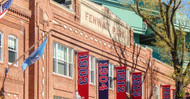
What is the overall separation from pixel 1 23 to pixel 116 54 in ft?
46.6

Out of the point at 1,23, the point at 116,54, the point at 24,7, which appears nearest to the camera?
the point at 1,23

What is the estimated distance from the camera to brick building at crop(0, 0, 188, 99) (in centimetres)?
2620

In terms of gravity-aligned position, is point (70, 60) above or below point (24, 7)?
below

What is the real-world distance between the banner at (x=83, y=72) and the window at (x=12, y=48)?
6.16m

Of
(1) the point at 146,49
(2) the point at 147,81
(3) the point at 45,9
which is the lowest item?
(2) the point at 147,81

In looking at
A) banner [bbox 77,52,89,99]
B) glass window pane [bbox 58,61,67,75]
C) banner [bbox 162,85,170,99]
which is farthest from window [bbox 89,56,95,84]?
banner [bbox 162,85,170,99]

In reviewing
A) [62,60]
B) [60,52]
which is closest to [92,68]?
[62,60]

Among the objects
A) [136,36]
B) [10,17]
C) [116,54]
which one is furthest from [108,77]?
[136,36]

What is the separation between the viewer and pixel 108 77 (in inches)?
1358

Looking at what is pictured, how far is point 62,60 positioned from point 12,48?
199 inches

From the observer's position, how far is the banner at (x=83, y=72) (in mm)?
31234

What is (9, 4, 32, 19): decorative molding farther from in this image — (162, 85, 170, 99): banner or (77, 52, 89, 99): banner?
(162, 85, 170, 99): banner

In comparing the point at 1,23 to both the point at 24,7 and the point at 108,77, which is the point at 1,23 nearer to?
the point at 24,7

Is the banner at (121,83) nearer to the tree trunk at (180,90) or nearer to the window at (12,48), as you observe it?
the tree trunk at (180,90)
